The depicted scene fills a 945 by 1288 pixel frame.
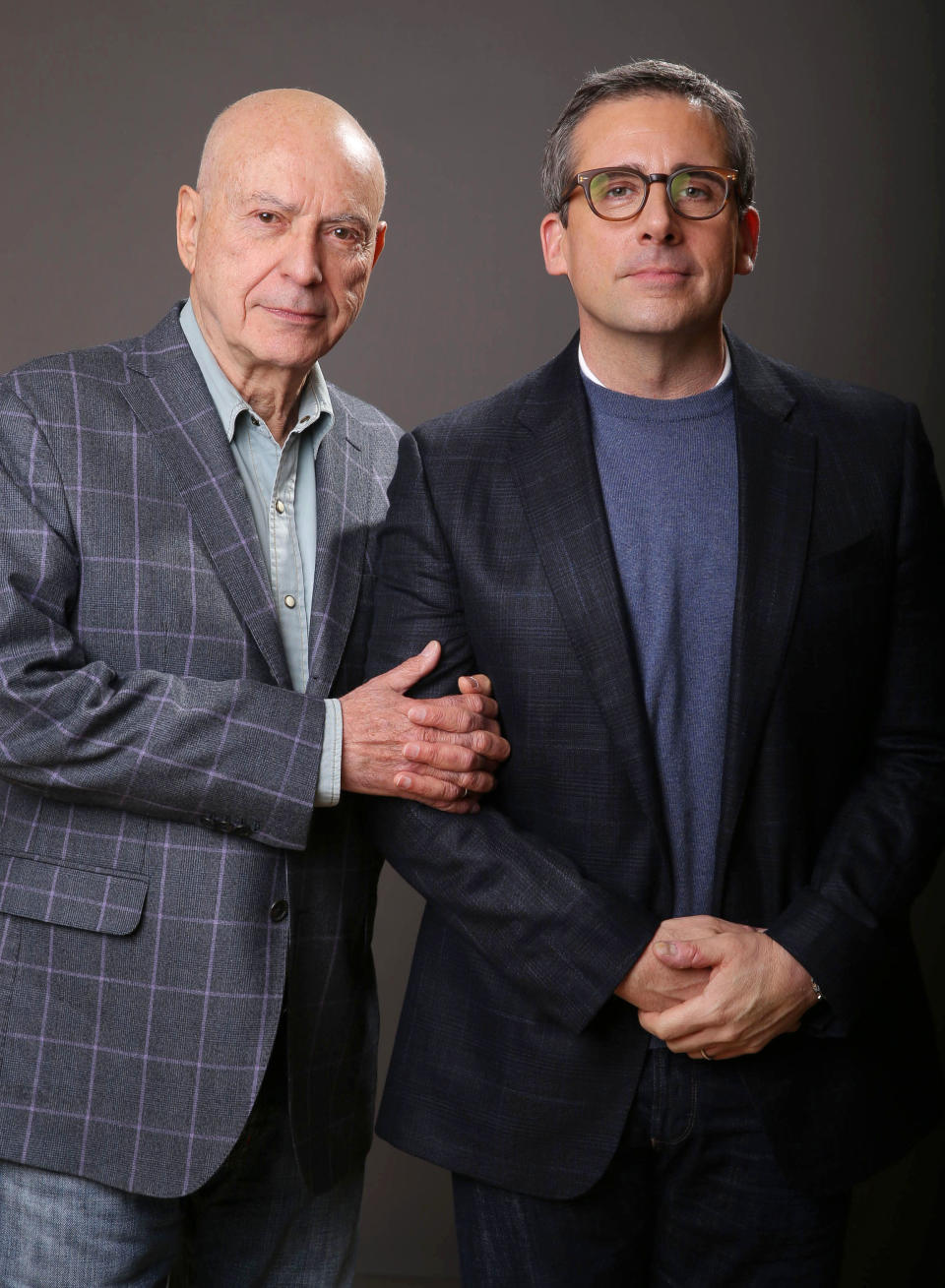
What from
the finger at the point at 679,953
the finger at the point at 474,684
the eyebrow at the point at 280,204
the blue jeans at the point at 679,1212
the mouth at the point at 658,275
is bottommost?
the blue jeans at the point at 679,1212

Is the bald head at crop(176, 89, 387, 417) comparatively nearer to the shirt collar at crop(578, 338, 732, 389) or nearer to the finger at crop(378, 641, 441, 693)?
the shirt collar at crop(578, 338, 732, 389)

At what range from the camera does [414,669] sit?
190 centimetres

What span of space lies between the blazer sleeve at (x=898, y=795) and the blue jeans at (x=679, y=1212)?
0.20 meters

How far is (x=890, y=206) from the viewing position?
327cm

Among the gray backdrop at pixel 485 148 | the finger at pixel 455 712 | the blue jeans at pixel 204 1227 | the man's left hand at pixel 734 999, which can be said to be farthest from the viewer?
the gray backdrop at pixel 485 148

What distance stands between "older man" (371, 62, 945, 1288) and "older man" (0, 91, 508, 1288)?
0.15 meters

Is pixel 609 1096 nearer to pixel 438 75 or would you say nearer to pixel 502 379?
pixel 502 379

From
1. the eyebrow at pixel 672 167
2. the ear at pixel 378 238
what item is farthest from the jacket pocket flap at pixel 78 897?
the eyebrow at pixel 672 167

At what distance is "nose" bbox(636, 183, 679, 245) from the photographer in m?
1.83

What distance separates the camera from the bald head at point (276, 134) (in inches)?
82.6

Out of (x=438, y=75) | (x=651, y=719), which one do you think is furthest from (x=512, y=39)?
(x=651, y=719)

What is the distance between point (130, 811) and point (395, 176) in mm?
1979

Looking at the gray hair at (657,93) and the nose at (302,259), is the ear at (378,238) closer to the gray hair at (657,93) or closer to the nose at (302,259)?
the nose at (302,259)

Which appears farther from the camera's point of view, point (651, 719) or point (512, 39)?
point (512, 39)
